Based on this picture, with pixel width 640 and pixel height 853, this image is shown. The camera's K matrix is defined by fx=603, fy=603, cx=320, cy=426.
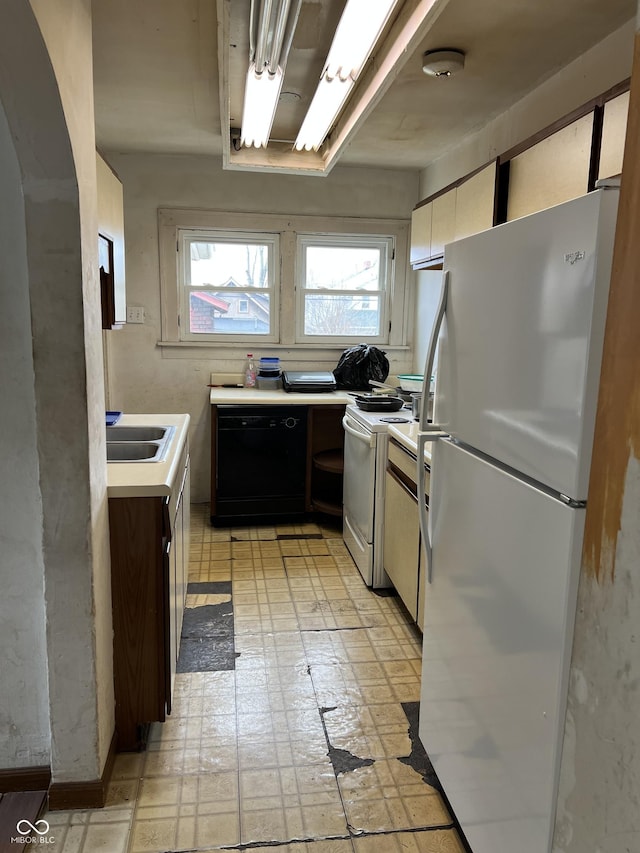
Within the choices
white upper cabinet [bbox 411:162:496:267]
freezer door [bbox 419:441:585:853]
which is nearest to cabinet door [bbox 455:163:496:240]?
white upper cabinet [bbox 411:162:496:267]

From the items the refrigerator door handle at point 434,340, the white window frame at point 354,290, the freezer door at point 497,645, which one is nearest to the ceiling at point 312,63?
the refrigerator door handle at point 434,340

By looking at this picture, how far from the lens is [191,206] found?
4.22 m

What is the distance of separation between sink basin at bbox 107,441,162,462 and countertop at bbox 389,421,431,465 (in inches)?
42.4

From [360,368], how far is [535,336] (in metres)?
3.18

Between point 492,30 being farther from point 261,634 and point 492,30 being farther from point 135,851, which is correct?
point 135,851

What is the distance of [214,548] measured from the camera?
374cm

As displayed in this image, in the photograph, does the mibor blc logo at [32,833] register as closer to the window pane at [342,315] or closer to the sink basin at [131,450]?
the sink basin at [131,450]

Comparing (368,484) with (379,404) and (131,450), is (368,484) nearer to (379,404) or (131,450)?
(379,404)

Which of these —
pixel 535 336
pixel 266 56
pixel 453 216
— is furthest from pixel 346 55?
pixel 535 336

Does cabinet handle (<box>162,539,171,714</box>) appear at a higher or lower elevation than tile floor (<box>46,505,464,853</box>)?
higher

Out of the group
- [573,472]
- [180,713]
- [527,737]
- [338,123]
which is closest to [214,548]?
[180,713]

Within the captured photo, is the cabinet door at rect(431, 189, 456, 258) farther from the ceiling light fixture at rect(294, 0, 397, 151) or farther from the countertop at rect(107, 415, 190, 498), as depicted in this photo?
the countertop at rect(107, 415, 190, 498)

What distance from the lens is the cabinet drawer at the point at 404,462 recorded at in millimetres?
2594

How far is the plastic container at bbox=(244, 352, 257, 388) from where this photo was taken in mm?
4449
